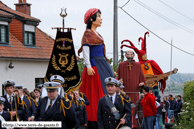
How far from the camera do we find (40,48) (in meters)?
29.2

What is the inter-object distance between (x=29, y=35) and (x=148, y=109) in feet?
50.3

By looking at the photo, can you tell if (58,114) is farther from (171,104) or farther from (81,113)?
(171,104)

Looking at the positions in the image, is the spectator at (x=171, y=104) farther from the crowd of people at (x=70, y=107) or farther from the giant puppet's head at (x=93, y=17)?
the giant puppet's head at (x=93, y=17)

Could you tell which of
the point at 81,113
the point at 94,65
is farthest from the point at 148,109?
the point at 94,65

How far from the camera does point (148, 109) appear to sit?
15156mm

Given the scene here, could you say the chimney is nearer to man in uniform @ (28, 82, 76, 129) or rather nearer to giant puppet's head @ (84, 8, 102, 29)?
giant puppet's head @ (84, 8, 102, 29)

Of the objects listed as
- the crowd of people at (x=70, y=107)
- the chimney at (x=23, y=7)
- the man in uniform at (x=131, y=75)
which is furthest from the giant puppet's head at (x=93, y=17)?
the chimney at (x=23, y=7)

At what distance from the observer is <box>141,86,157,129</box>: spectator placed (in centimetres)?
1493

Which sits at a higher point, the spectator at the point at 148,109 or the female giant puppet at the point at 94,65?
the female giant puppet at the point at 94,65

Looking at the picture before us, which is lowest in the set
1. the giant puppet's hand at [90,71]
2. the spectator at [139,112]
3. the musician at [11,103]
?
the spectator at [139,112]

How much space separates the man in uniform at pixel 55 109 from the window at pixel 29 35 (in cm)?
2064

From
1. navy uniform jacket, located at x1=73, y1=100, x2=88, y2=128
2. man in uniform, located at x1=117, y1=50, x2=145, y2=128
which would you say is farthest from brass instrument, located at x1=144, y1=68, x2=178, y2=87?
navy uniform jacket, located at x1=73, y1=100, x2=88, y2=128

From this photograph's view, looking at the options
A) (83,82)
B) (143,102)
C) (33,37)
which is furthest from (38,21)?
(83,82)

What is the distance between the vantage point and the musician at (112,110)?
9328mm
